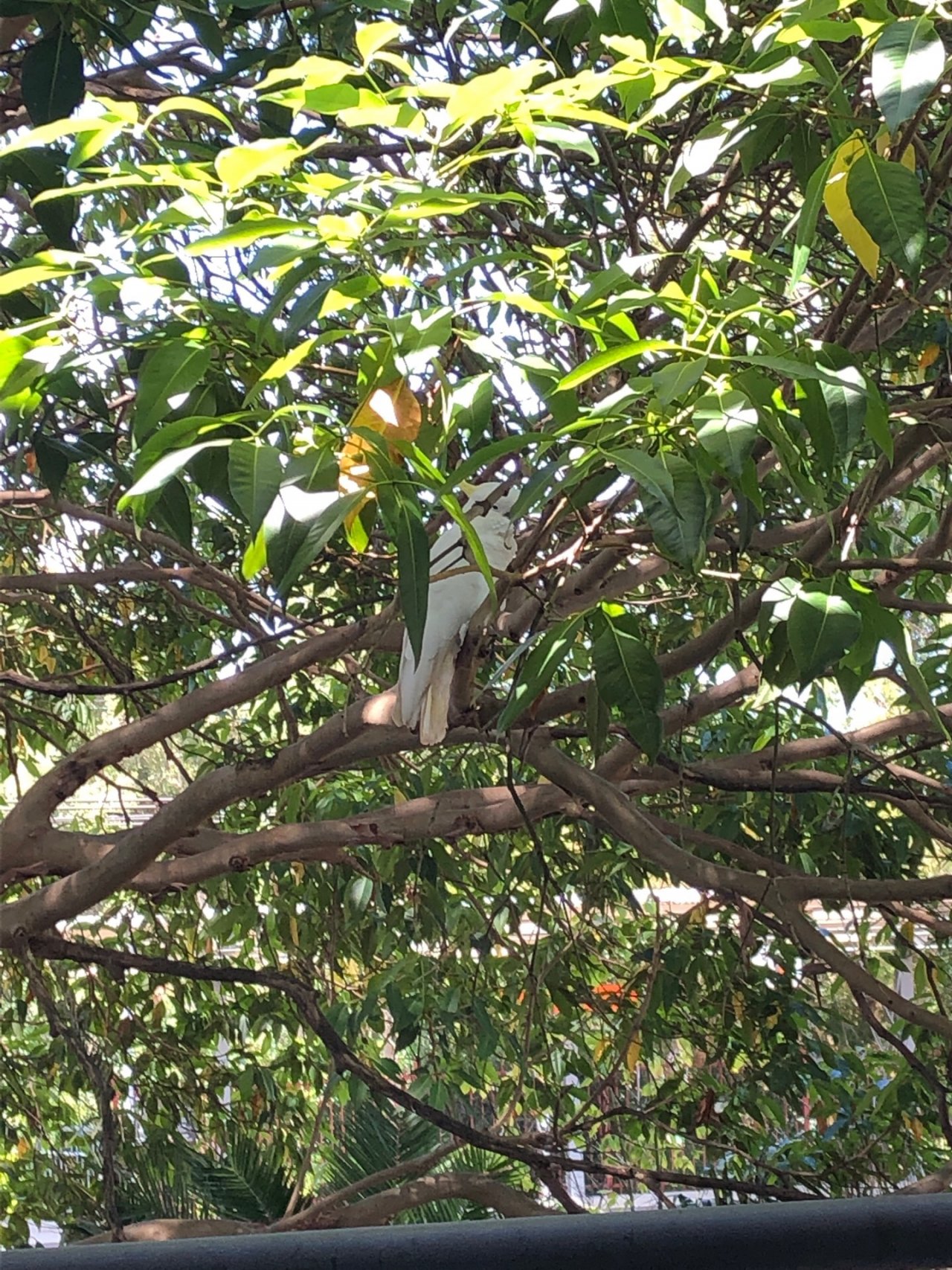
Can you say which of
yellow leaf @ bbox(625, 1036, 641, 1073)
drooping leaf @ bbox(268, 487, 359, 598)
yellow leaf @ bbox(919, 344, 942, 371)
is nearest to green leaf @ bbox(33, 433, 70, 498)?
drooping leaf @ bbox(268, 487, 359, 598)

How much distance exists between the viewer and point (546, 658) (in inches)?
34.7

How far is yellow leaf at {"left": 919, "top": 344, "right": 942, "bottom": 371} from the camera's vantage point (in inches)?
73.7

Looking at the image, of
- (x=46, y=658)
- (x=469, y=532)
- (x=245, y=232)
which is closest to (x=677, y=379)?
(x=469, y=532)

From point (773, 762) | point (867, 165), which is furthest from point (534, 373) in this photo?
point (773, 762)

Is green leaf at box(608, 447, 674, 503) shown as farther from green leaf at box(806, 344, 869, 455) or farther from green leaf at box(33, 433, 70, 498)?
green leaf at box(33, 433, 70, 498)

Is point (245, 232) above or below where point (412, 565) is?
above

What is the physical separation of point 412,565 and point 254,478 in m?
0.11

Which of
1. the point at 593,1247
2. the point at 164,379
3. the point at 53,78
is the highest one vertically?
the point at 53,78

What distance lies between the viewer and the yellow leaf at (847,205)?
839 millimetres

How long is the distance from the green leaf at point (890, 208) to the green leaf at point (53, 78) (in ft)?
2.43

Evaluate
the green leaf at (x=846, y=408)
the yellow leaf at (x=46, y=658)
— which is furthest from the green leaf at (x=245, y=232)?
the yellow leaf at (x=46, y=658)

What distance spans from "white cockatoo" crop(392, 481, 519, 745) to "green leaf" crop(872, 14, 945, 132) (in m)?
0.70

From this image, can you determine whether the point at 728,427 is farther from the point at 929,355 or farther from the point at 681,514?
the point at 929,355

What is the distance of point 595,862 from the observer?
7.25 ft
